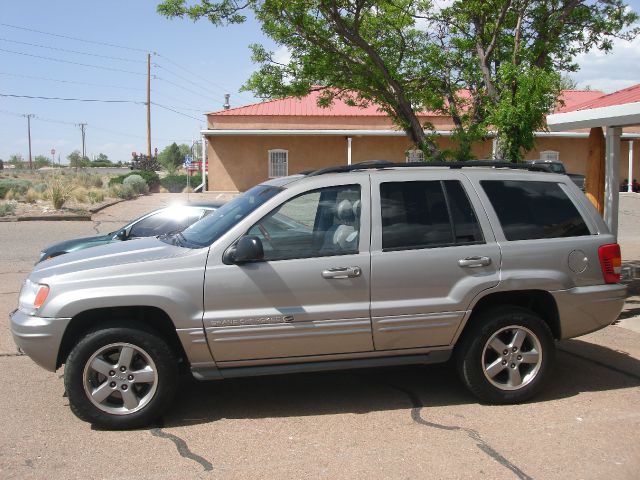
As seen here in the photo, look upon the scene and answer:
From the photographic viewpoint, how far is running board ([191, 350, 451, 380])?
493 cm

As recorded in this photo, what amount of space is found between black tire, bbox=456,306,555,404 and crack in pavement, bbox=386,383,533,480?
0.45 meters

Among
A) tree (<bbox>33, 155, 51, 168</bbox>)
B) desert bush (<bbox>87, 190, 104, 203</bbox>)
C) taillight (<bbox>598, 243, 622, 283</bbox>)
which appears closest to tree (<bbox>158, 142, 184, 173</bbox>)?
tree (<bbox>33, 155, 51, 168</bbox>)

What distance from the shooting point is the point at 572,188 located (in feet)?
18.5

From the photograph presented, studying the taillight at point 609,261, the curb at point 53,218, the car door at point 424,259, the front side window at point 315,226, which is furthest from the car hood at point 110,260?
the curb at point 53,218

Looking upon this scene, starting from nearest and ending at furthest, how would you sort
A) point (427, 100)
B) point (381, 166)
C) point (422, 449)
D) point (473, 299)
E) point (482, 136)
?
1. point (422, 449)
2. point (473, 299)
3. point (381, 166)
4. point (482, 136)
5. point (427, 100)

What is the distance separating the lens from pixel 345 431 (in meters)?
4.80

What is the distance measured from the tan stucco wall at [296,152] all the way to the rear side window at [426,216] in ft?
89.1

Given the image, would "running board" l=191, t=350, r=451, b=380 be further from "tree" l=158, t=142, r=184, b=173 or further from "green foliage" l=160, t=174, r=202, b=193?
"tree" l=158, t=142, r=184, b=173

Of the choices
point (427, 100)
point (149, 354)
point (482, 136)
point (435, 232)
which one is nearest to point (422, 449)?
point (435, 232)

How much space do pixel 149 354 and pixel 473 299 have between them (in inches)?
94.9

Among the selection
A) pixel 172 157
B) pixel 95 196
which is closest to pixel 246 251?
pixel 95 196

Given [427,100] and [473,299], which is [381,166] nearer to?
[473,299]

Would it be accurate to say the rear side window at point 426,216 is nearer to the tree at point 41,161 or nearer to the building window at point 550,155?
the building window at point 550,155

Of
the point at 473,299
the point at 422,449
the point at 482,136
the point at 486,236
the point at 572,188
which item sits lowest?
the point at 422,449
